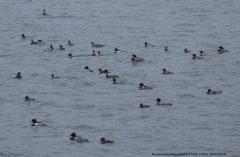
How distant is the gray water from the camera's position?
2314 centimetres

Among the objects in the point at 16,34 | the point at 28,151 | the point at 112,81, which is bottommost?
the point at 28,151

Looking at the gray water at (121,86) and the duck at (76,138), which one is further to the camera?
the gray water at (121,86)

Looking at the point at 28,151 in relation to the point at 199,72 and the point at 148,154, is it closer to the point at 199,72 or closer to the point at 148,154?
the point at 148,154

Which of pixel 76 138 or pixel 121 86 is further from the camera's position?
pixel 121 86

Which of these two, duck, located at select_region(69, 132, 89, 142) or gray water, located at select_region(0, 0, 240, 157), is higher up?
gray water, located at select_region(0, 0, 240, 157)

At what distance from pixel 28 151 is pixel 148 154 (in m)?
4.70

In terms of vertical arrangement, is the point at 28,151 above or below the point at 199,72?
below

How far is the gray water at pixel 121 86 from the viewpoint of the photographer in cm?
2314

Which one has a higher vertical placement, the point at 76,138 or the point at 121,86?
the point at 121,86

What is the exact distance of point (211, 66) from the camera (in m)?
36.3

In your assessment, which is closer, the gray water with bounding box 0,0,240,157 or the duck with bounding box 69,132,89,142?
the duck with bounding box 69,132,89,142

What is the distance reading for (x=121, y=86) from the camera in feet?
104

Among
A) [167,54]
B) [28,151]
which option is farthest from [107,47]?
[28,151]

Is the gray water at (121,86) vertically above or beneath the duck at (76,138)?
above
